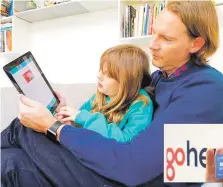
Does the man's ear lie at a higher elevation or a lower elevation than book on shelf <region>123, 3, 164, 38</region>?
lower

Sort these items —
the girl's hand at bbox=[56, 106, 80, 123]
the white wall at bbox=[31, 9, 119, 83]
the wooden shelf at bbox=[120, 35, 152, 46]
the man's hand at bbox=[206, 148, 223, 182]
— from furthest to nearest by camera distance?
the white wall at bbox=[31, 9, 119, 83] → the wooden shelf at bbox=[120, 35, 152, 46] → the girl's hand at bbox=[56, 106, 80, 123] → the man's hand at bbox=[206, 148, 223, 182]

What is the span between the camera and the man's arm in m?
0.54

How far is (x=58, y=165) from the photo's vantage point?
589 mm

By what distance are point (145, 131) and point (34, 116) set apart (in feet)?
0.90

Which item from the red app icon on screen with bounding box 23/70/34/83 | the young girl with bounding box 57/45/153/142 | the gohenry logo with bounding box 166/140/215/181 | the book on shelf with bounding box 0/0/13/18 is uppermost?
the book on shelf with bounding box 0/0/13/18

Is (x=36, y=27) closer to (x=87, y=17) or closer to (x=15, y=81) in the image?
(x=87, y=17)

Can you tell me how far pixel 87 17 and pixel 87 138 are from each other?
938 mm

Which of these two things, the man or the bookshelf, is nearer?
the man

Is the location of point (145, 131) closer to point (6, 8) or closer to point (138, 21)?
point (138, 21)

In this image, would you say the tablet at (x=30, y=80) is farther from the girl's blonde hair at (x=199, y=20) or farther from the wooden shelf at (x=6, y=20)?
the wooden shelf at (x=6, y=20)

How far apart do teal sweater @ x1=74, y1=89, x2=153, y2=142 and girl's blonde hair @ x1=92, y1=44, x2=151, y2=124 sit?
0.10 feet

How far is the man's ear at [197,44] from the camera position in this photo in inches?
26.5

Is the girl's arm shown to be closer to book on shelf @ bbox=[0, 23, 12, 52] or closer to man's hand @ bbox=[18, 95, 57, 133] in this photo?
man's hand @ bbox=[18, 95, 57, 133]

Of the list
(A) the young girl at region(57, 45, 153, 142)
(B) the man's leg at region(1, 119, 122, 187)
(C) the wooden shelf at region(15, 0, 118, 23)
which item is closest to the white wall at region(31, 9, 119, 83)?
(C) the wooden shelf at region(15, 0, 118, 23)
